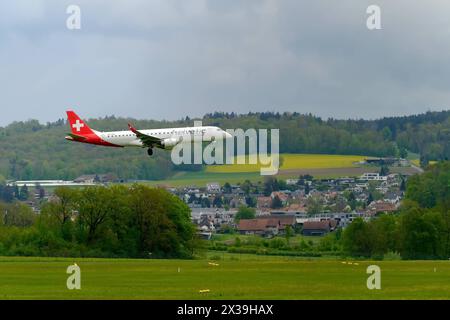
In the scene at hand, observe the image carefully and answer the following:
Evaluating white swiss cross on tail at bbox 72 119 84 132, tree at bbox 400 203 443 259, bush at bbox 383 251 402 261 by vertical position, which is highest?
white swiss cross on tail at bbox 72 119 84 132

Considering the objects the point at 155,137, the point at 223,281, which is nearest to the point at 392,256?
the point at 155,137

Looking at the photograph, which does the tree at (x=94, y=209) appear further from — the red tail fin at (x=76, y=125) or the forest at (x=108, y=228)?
the red tail fin at (x=76, y=125)

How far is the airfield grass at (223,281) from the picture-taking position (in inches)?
2482

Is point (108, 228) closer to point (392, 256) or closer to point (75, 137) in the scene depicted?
point (75, 137)

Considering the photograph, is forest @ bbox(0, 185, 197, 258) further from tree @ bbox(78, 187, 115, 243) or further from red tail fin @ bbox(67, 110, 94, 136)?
red tail fin @ bbox(67, 110, 94, 136)

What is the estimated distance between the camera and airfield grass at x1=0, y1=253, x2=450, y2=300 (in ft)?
207

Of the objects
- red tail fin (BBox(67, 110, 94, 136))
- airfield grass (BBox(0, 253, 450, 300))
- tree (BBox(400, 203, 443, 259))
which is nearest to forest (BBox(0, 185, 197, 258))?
red tail fin (BBox(67, 110, 94, 136))

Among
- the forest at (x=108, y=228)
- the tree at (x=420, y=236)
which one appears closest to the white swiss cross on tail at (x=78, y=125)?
the forest at (x=108, y=228)
